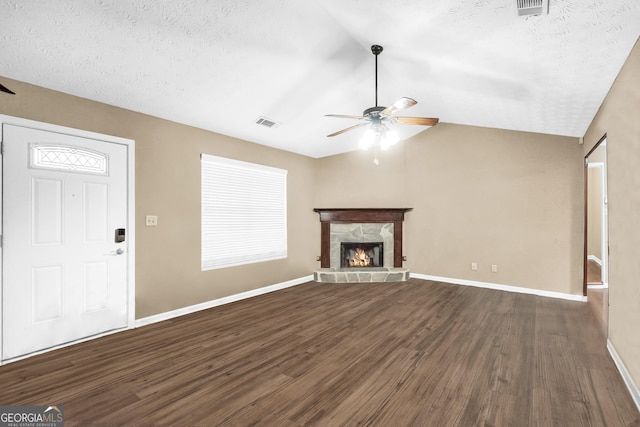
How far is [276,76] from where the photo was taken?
10.9ft

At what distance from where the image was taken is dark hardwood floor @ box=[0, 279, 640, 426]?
1.96 meters

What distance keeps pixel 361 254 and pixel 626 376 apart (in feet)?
14.4

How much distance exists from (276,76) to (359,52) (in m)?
0.92

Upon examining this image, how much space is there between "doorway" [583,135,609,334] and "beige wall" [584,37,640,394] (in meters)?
0.62

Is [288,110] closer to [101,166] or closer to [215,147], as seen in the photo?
[215,147]

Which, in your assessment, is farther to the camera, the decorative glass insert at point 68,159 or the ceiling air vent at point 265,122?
the ceiling air vent at point 265,122

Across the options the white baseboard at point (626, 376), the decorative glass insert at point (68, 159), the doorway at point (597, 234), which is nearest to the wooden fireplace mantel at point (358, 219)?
the doorway at point (597, 234)

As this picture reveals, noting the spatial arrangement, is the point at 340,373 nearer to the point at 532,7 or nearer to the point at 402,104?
the point at 402,104

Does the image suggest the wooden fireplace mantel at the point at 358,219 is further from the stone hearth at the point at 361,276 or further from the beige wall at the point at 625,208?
the beige wall at the point at 625,208

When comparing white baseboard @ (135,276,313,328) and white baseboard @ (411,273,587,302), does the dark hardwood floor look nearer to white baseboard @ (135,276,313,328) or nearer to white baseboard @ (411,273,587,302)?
white baseboard @ (135,276,313,328)

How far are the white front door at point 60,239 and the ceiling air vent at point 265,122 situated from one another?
1.72 m

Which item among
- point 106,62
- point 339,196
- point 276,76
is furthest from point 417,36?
point 339,196

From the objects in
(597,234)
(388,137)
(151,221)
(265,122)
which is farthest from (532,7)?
(597,234)

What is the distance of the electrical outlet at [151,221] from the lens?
3662 mm
